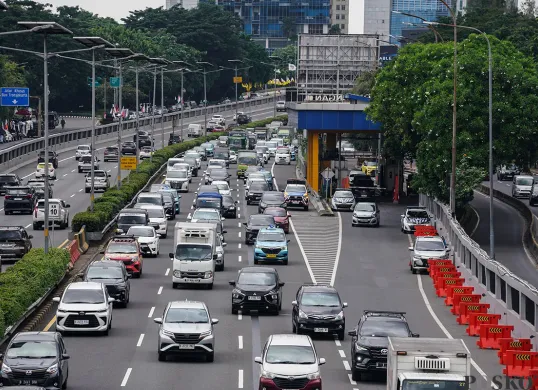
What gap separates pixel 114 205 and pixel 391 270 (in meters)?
18.5

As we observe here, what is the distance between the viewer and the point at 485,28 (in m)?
153

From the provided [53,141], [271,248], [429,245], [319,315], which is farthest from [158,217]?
[53,141]

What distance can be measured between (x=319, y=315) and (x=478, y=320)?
5762mm

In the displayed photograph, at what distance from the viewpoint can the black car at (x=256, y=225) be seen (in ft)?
209

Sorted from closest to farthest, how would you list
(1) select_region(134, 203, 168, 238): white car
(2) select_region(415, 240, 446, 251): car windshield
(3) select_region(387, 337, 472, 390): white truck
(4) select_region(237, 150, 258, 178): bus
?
(3) select_region(387, 337, 472, 390): white truck, (2) select_region(415, 240, 446, 251): car windshield, (1) select_region(134, 203, 168, 238): white car, (4) select_region(237, 150, 258, 178): bus

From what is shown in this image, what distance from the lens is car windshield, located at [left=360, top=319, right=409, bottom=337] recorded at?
33219mm

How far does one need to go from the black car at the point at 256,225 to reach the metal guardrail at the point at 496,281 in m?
9.03

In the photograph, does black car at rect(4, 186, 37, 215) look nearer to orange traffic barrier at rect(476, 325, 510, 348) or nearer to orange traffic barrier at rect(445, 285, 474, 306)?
orange traffic barrier at rect(445, 285, 474, 306)

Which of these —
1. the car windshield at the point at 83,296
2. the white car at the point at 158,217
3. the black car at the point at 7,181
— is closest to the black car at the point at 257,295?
the car windshield at the point at 83,296

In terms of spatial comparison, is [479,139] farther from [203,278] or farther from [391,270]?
[203,278]

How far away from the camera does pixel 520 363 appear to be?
33.3 meters

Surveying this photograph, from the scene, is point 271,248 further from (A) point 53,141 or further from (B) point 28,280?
(A) point 53,141

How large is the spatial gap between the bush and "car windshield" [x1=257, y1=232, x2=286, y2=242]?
394 inches

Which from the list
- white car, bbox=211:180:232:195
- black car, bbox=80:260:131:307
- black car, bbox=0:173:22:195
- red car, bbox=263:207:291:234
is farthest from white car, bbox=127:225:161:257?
black car, bbox=0:173:22:195
